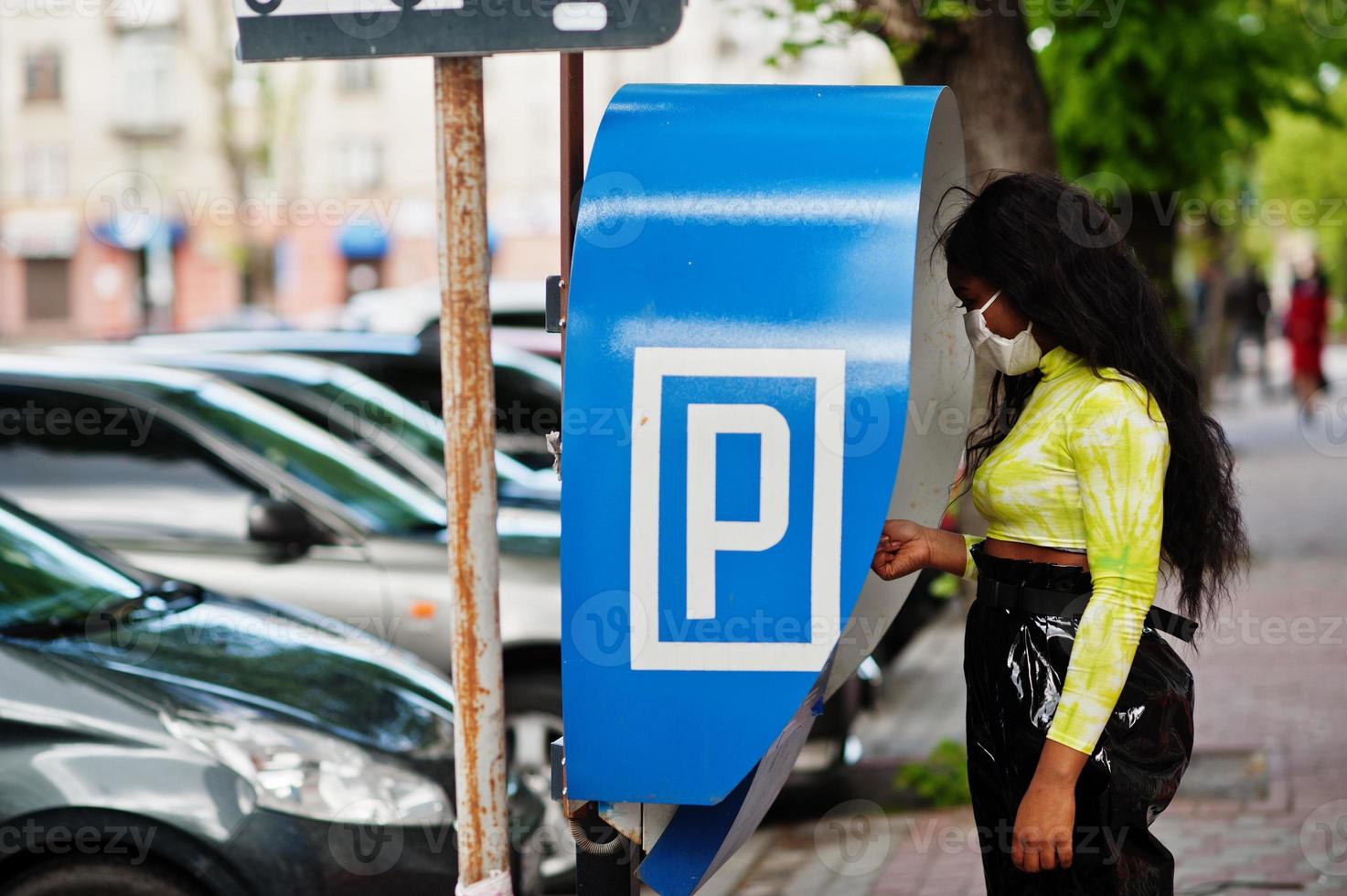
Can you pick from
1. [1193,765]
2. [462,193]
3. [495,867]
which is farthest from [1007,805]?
[1193,765]

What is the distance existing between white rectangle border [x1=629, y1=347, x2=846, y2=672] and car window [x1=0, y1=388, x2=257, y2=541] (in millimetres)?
3747

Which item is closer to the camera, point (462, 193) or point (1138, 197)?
point (462, 193)

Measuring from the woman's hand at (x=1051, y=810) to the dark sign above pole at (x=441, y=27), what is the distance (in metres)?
1.32

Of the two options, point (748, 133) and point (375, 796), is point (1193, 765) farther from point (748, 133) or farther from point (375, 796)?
point (748, 133)

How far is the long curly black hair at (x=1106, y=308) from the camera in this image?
2627 mm

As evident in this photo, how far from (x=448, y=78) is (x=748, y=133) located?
1.77 ft

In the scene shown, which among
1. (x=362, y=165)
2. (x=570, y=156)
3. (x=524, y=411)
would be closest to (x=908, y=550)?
(x=570, y=156)

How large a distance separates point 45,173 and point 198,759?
45.6 m

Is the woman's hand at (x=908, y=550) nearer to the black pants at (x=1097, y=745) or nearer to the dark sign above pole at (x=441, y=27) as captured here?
the black pants at (x=1097, y=745)

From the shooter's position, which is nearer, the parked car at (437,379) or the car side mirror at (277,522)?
the car side mirror at (277,522)

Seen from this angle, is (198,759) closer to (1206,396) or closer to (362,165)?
(1206,396)

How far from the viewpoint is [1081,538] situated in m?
2.66

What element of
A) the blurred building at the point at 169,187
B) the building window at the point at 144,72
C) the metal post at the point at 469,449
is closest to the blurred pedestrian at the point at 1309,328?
the metal post at the point at 469,449

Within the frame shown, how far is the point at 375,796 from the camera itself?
150 inches
